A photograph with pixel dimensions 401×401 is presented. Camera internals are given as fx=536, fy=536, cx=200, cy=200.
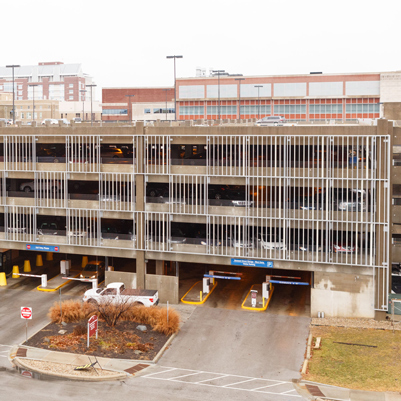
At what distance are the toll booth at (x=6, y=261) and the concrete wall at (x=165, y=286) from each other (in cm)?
1475

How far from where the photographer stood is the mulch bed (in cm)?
3162

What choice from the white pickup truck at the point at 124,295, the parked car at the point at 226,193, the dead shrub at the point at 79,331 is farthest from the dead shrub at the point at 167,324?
the parked car at the point at 226,193

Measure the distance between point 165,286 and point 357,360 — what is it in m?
16.6

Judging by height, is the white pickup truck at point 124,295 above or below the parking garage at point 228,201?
below

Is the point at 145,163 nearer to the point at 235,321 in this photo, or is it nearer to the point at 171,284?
the point at 171,284

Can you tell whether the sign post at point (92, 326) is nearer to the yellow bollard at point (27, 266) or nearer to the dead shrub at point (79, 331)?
the dead shrub at point (79, 331)

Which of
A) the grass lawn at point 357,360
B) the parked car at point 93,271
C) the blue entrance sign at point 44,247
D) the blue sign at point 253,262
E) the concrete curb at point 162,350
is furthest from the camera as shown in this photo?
the parked car at point 93,271

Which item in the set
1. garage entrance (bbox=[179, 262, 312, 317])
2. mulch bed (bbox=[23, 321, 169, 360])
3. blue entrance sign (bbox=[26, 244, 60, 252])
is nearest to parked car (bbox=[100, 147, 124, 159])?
blue entrance sign (bbox=[26, 244, 60, 252])

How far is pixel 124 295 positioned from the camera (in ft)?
125

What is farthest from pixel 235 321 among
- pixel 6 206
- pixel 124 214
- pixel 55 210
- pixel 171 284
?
pixel 6 206

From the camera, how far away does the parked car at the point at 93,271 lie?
154ft

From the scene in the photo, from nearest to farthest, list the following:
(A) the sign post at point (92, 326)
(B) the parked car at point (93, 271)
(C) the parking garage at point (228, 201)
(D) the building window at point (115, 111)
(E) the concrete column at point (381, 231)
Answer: (A) the sign post at point (92, 326)
(E) the concrete column at point (381, 231)
(C) the parking garage at point (228, 201)
(B) the parked car at point (93, 271)
(D) the building window at point (115, 111)

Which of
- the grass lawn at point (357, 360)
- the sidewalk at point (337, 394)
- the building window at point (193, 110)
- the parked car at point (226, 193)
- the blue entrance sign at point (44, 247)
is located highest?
the building window at point (193, 110)

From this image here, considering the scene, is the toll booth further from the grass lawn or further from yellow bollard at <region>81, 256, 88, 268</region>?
the grass lawn
